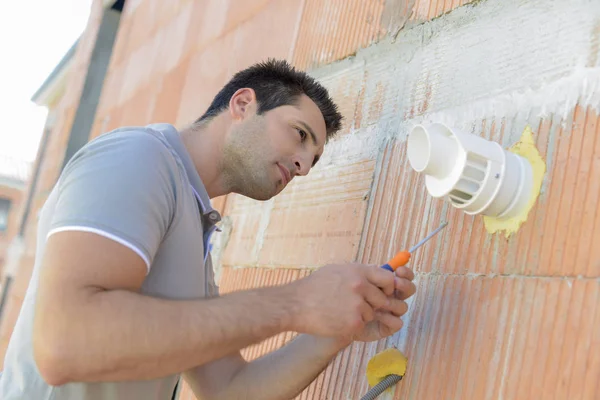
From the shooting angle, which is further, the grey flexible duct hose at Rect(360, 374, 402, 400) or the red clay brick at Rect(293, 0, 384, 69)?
the red clay brick at Rect(293, 0, 384, 69)

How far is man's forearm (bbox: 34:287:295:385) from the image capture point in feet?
3.15

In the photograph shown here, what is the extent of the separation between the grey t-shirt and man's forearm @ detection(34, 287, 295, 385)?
0.11 metres

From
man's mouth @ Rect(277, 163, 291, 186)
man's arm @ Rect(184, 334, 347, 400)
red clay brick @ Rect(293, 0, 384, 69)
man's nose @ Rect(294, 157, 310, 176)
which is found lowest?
man's arm @ Rect(184, 334, 347, 400)

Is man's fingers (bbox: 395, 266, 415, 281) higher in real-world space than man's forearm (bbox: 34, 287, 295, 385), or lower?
higher

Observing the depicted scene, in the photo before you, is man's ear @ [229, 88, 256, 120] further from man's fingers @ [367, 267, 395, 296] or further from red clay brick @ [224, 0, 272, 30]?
red clay brick @ [224, 0, 272, 30]

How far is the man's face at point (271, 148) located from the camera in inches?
63.1

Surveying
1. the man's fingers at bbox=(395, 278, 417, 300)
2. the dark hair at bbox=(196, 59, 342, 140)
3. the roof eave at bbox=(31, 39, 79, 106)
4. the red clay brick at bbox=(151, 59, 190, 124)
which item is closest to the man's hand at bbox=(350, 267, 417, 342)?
the man's fingers at bbox=(395, 278, 417, 300)

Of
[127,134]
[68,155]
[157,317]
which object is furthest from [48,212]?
[68,155]

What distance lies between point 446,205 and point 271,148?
56cm

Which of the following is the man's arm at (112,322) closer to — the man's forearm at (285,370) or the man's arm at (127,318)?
the man's arm at (127,318)

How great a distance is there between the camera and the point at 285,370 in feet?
4.75

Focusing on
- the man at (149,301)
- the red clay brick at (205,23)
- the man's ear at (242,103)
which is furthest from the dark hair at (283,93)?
the red clay brick at (205,23)

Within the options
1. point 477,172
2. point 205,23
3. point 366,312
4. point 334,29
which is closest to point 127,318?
point 366,312

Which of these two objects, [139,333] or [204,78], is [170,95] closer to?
[204,78]
